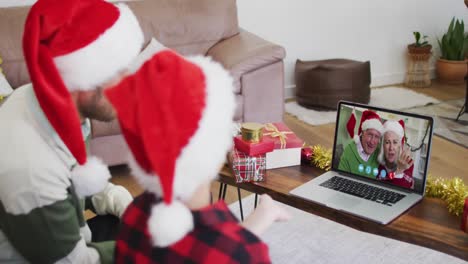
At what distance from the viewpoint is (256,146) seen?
6.09 feet

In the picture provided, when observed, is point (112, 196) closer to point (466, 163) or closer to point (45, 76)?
point (45, 76)

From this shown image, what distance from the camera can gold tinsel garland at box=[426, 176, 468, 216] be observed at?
5.36 feet

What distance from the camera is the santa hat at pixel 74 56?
1280 millimetres

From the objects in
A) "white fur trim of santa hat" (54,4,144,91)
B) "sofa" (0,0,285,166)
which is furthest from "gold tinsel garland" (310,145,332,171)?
"sofa" (0,0,285,166)

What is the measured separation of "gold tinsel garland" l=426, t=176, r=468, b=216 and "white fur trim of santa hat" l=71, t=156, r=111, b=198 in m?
1.01

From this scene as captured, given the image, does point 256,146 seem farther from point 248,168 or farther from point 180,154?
point 180,154

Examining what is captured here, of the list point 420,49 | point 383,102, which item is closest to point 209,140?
point 383,102

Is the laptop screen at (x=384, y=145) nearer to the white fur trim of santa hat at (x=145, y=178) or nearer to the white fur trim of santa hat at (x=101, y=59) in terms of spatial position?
the white fur trim of santa hat at (x=101, y=59)

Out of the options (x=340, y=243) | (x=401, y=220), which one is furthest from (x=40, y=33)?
(x=340, y=243)

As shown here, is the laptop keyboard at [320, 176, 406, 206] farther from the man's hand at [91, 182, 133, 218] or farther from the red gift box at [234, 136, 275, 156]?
Answer: the man's hand at [91, 182, 133, 218]

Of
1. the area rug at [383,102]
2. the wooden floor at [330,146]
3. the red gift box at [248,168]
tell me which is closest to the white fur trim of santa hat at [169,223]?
the red gift box at [248,168]

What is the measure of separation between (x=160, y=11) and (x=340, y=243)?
6.03ft

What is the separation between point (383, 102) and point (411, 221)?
9.84ft

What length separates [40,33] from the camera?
131cm
